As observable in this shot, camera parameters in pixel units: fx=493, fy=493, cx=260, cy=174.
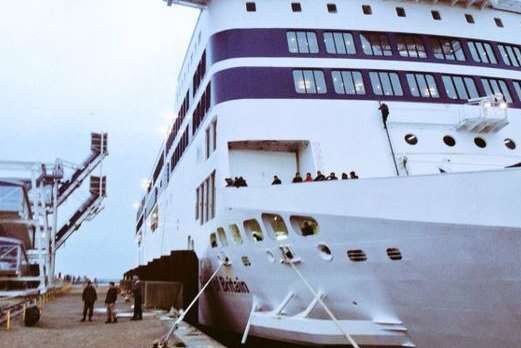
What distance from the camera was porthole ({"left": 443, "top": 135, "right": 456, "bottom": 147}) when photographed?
524 inches

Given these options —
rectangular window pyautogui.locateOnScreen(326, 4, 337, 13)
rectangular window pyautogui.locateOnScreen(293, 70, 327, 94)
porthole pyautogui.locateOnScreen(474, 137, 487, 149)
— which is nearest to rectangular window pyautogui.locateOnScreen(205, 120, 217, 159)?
rectangular window pyautogui.locateOnScreen(293, 70, 327, 94)

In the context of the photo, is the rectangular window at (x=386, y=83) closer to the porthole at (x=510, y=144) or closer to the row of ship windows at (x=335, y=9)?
the row of ship windows at (x=335, y=9)

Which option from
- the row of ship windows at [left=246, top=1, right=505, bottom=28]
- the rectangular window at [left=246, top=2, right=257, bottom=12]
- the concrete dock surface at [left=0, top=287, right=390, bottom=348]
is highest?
the rectangular window at [left=246, top=2, right=257, bottom=12]

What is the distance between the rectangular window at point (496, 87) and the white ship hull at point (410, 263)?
8.55m

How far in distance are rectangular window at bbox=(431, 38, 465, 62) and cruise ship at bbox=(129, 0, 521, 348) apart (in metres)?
0.05

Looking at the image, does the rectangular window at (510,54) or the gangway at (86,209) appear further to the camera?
the gangway at (86,209)

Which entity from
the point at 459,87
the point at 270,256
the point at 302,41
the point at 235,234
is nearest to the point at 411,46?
the point at 459,87

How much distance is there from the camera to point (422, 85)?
14.3 metres

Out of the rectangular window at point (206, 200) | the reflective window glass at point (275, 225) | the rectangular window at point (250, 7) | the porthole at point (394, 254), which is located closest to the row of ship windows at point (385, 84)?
the rectangular window at point (250, 7)

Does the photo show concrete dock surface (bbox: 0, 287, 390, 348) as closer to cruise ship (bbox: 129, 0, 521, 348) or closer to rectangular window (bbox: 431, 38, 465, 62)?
cruise ship (bbox: 129, 0, 521, 348)

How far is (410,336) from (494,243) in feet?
7.26

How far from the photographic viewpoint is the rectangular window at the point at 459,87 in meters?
14.4

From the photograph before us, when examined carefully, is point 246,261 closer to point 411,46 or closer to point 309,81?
point 309,81

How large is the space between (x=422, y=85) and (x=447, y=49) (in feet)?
6.81
